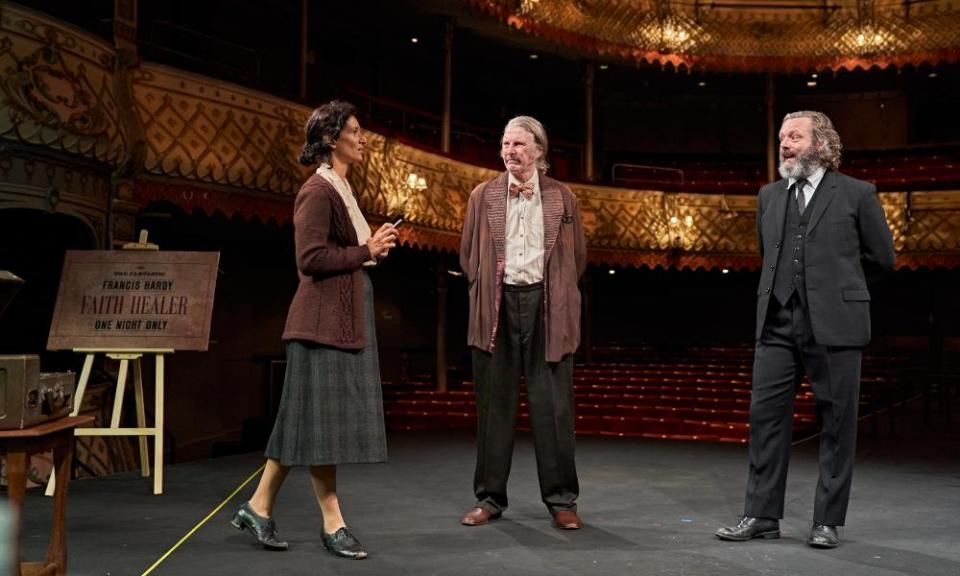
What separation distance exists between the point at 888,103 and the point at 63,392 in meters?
17.8

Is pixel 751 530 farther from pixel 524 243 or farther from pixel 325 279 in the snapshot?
pixel 325 279

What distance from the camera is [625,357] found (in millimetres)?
14945

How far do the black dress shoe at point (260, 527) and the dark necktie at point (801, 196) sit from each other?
225cm

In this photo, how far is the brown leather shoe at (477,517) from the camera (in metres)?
3.63

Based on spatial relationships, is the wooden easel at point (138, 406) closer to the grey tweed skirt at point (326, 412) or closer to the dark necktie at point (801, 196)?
the grey tweed skirt at point (326, 412)

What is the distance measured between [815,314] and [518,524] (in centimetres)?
141

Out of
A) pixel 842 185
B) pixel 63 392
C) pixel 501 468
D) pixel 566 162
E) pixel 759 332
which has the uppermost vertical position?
pixel 566 162

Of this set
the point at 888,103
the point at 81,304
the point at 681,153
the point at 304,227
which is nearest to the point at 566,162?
the point at 681,153

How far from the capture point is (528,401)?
3.76 meters

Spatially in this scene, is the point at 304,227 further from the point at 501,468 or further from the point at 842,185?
the point at 842,185

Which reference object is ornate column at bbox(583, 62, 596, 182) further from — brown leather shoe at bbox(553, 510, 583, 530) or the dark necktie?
brown leather shoe at bbox(553, 510, 583, 530)

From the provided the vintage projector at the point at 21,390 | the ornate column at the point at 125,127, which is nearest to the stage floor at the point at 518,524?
the vintage projector at the point at 21,390

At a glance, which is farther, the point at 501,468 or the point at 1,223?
the point at 1,223

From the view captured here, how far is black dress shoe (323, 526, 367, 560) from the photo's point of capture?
304 centimetres
